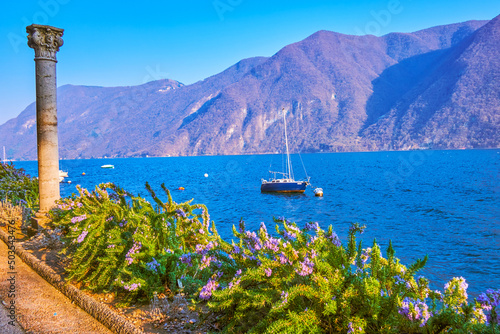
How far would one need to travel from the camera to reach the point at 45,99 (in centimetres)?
890

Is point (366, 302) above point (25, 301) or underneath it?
above

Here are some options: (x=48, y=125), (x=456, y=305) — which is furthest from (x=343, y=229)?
(x=456, y=305)

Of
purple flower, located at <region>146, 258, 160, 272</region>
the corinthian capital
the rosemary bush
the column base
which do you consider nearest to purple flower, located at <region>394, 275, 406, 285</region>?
the rosemary bush

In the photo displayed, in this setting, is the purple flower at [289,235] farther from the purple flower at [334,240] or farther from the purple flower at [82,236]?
the purple flower at [82,236]

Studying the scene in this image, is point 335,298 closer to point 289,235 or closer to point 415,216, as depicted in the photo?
point 289,235

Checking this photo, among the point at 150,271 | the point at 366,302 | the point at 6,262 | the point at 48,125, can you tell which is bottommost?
the point at 6,262

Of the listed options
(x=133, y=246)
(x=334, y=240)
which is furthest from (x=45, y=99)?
(x=334, y=240)

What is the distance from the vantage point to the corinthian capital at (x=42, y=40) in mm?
8820

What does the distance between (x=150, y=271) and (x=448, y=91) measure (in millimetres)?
212653

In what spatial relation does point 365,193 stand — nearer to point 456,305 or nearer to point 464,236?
point 464,236

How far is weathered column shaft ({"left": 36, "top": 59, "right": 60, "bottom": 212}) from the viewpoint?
29.2 ft

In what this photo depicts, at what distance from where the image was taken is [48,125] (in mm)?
8945

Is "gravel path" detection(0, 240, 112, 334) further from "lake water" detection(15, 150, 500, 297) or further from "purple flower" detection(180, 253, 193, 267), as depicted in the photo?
"lake water" detection(15, 150, 500, 297)

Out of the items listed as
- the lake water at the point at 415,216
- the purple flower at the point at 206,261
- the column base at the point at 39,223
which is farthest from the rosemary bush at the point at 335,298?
the lake water at the point at 415,216
